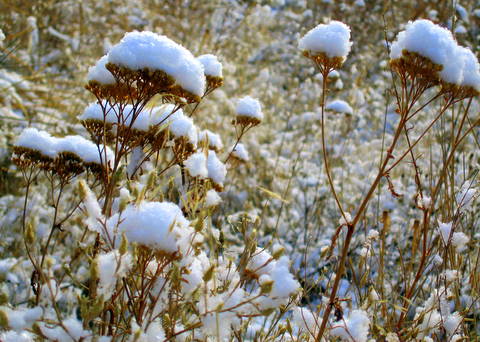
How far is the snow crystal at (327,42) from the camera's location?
1.21 meters

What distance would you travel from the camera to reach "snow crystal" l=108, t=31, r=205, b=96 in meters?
1.06

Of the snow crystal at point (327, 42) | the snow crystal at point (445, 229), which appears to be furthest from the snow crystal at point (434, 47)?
the snow crystal at point (445, 229)

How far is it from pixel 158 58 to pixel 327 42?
0.43 meters

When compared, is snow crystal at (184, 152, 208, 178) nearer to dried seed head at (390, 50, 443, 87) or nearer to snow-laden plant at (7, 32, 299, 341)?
snow-laden plant at (7, 32, 299, 341)

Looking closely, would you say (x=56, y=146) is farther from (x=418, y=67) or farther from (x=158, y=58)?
(x=418, y=67)

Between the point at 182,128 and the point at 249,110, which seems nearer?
the point at 182,128

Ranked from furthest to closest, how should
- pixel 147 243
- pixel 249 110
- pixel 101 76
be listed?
pixel 249 110 < pixel 101 76 < pixel 147 243

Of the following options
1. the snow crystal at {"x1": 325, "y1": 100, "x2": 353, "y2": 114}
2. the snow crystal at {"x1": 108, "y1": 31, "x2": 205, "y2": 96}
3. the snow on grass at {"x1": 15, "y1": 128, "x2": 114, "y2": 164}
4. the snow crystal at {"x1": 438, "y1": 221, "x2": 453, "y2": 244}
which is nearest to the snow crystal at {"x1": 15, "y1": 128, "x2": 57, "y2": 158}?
the snow on grass at {"x1": 15, "y1": 128, "x2": 114, "y2": 164}

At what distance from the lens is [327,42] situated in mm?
1211

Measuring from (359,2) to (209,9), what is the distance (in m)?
2.42

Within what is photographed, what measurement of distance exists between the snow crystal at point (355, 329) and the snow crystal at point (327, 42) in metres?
0.65

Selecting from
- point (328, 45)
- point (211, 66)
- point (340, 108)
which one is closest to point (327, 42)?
point (328, 45)

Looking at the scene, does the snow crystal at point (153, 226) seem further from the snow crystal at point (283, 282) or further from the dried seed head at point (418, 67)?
the dried seed head at point (418, 67)

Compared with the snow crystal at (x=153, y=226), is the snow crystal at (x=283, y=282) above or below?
below
